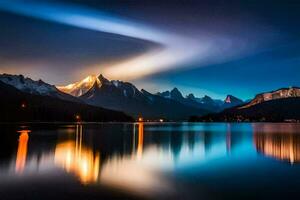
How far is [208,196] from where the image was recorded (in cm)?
2281

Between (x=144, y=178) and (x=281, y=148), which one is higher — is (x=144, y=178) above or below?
below

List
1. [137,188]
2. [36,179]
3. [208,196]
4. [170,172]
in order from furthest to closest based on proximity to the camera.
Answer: [170,172], [36,179], [137,188], [208,196]

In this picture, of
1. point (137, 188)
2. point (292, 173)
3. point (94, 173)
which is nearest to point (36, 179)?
point (94, 173)

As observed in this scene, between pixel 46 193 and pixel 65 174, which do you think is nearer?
pixel 46 193

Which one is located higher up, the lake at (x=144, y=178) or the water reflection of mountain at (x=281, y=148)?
the water reflection of mountain at (x=281, y=148)

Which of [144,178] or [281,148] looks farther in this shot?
[281,148]

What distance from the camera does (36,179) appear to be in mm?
28969

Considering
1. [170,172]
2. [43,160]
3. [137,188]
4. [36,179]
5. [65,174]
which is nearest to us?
[137,188]

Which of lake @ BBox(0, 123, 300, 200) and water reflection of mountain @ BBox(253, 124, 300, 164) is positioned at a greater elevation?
water reflection of mountain @ BBox(253, 124, 300, 164)

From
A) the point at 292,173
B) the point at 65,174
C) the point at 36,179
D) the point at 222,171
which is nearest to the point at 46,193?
the point at 36,179

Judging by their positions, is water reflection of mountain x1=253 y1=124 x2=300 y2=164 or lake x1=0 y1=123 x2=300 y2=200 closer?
lake x1=0 y1=123 x2=300 y2=200

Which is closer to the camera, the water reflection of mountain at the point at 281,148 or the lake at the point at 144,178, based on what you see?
the lake at the point at 144,178

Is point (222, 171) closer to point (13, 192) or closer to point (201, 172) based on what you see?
point (201, 172)

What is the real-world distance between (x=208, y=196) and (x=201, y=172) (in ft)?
38.2
